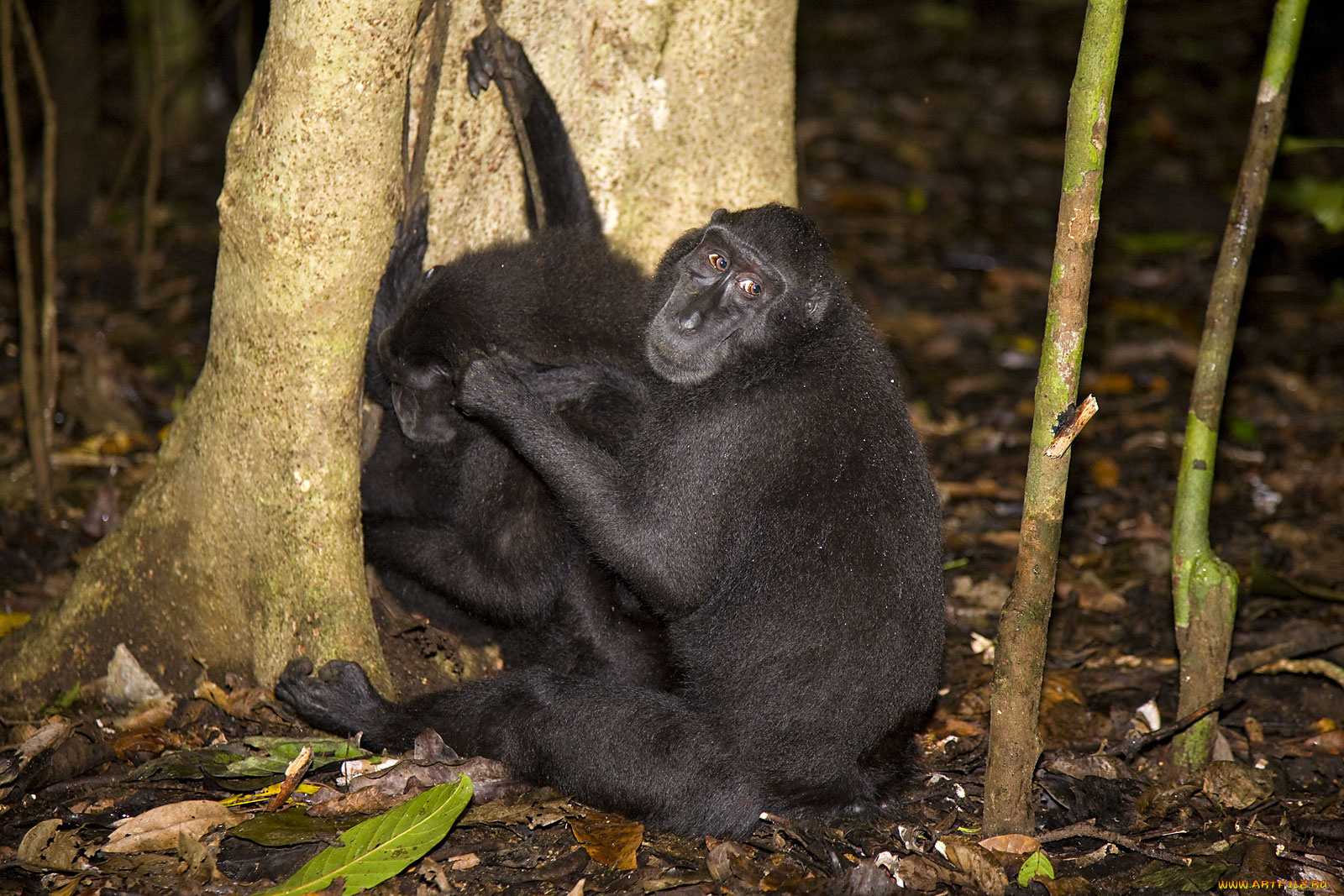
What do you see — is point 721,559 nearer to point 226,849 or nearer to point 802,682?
point 802,682

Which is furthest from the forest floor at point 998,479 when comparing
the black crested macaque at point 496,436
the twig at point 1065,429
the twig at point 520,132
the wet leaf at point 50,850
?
the twig at point 520,132

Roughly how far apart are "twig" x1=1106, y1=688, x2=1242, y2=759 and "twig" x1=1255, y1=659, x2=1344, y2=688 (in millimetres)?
530

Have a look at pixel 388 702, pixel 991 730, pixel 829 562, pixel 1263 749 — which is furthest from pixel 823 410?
pixel 1263 749

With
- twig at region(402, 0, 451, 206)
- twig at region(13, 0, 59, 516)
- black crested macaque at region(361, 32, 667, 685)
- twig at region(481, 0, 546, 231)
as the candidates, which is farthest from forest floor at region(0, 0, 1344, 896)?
twig at region(481, 0, 546, 231)

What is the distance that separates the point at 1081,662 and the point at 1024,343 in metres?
4.18

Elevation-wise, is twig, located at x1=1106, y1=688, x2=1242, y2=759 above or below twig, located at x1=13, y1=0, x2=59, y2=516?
below

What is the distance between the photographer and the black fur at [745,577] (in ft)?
13.9

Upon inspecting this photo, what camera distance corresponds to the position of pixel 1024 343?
9.34 meters

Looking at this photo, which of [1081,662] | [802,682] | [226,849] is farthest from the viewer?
[1081,662]

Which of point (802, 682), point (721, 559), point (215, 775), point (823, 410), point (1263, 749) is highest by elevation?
point (823, 410)

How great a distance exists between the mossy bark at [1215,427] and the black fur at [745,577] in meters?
1.09

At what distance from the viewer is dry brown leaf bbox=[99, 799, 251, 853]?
3949 millimetres

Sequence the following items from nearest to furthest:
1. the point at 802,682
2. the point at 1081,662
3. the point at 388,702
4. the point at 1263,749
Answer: the point at 802,682, the point at 388,702, the point at 1263,749, the point at 1081,662

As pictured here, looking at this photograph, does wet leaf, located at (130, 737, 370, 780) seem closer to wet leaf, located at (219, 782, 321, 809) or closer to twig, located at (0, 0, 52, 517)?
wet leaf, located at (219, 782, 321, 809)
